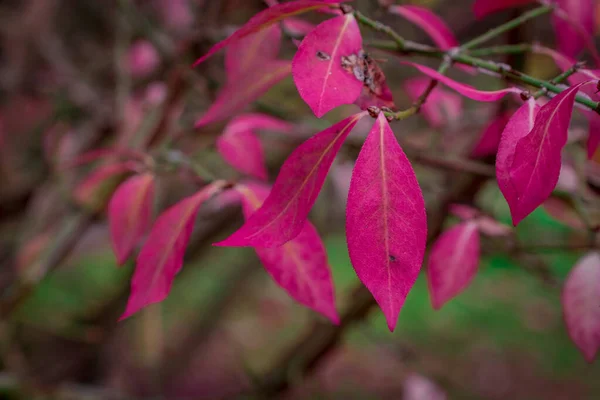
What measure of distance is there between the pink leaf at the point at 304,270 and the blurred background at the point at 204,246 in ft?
0.88

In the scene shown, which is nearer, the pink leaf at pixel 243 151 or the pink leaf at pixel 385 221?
the pink leaf at pixel 385 221

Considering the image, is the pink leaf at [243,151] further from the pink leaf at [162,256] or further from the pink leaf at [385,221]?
the pink leaf at [385,221]

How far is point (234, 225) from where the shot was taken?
1500 mm

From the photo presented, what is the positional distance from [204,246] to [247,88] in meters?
1.04

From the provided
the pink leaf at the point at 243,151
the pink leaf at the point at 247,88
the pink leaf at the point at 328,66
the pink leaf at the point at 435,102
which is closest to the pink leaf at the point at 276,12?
the pink leaf at the point at 328,66

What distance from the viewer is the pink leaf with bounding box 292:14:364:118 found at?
32 cm

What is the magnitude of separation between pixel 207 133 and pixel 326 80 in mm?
859

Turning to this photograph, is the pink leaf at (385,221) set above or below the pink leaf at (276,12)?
below

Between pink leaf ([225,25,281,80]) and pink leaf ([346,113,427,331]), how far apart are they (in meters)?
0.25

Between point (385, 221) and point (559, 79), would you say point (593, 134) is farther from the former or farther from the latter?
point (385, 221)

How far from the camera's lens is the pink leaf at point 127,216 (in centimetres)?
58

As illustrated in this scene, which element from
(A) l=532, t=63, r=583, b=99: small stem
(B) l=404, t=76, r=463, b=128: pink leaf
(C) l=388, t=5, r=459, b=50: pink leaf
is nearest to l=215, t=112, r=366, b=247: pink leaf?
(A) l=532, t=63, r=583, b=99: small stem

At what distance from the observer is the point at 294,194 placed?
1.11 ft

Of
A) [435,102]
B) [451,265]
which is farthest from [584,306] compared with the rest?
[435,102]
